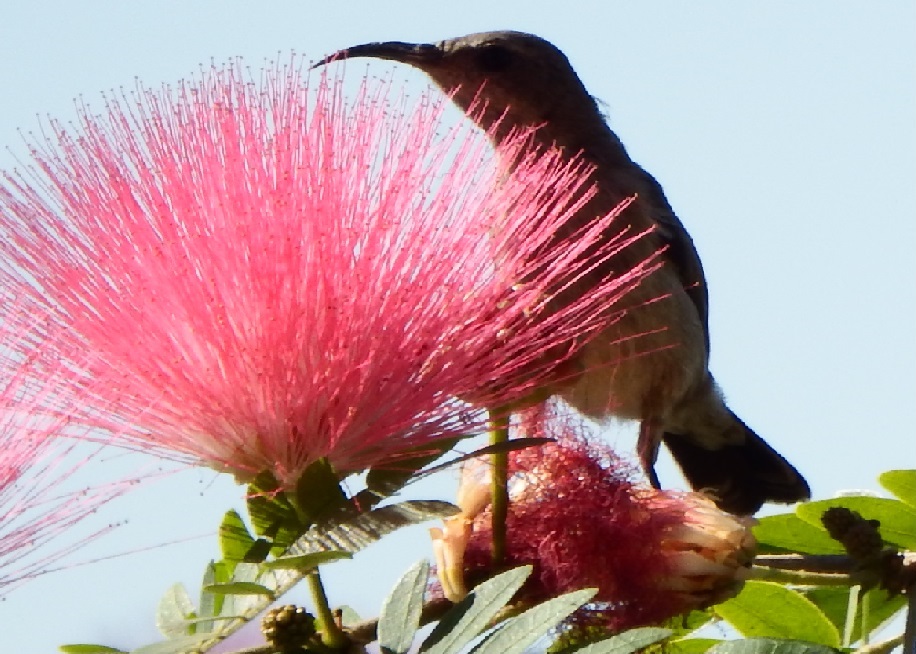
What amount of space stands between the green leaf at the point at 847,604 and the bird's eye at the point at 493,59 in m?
1.88

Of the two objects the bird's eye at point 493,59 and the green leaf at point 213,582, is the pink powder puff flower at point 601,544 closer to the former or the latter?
the green leaf at point 213,582

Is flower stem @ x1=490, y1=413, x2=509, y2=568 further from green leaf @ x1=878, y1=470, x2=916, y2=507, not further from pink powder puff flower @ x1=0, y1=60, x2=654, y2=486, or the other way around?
green leaf @ x1=878, y1=470, x2=916, y2=507

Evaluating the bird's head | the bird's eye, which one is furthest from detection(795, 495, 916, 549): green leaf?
the bird's eye

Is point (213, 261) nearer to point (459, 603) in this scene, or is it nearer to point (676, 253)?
point (459, 603)

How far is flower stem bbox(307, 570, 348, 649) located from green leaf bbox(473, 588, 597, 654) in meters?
0.23

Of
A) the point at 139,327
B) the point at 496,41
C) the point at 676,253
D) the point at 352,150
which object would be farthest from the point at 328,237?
the point at 676,253

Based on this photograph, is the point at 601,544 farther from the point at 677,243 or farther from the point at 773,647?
the point at 677,243

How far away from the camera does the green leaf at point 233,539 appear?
2.31 m

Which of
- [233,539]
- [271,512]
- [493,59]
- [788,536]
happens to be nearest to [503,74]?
[493,59]

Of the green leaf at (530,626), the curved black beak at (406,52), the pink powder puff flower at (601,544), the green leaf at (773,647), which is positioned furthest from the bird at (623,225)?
the green leaf at (530,626)

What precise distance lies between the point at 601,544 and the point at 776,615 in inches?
24.1

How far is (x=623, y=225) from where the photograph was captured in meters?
4.23

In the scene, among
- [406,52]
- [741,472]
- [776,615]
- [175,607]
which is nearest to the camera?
[175,607]

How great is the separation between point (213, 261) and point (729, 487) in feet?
12.1
